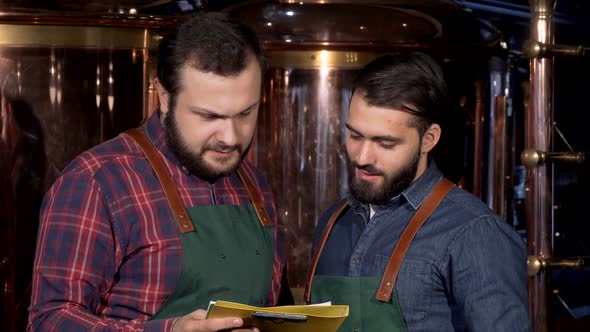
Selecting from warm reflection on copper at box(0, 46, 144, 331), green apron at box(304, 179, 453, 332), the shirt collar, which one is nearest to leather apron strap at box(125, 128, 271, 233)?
green apron at box(304, 179, 453, 332)

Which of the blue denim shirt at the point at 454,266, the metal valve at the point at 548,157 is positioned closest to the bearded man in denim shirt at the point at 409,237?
the blue denim shirt at the point at 454,266

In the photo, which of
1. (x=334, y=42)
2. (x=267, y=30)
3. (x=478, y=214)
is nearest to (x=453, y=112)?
(x=334, y=42)

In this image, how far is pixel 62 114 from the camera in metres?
3.46

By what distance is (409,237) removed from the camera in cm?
246

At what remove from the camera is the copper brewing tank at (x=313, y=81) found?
3895mm

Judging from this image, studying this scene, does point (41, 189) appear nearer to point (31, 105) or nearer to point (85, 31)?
point (31, 105)

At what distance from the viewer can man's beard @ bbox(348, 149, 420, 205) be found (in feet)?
8.32

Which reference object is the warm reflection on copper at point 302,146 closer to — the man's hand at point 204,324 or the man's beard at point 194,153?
the man's beard at point 194,153

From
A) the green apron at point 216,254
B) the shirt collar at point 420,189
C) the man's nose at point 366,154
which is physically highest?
the man's nose at point 366,154

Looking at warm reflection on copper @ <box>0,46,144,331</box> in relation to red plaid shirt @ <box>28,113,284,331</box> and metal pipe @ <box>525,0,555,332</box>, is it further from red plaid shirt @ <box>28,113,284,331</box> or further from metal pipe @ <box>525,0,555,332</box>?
metal pipe @ <box>525,0,555,332</box>

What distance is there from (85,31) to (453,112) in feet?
5.53

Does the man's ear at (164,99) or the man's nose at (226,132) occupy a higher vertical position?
the man's ear at (164,99)

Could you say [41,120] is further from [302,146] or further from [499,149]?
[499,149]

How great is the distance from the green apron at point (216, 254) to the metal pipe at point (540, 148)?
4.80 feet
